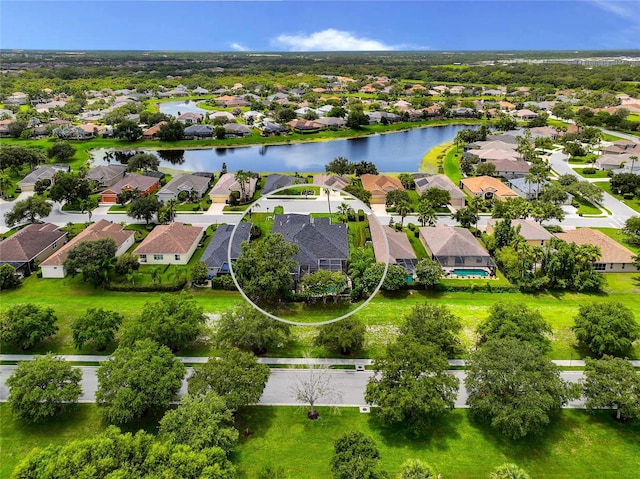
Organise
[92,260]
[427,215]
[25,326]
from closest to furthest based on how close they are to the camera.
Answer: [25,326], [92,260], [427,215]

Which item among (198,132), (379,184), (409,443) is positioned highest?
(198,132)

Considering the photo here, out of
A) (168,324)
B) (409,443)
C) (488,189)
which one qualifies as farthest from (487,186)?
(168,324)

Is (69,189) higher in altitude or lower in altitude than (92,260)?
higher

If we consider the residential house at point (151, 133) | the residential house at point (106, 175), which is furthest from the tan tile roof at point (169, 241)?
the residential house at point (151, 133)

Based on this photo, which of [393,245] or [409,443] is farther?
[393,245]

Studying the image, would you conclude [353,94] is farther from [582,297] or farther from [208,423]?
[208,423]

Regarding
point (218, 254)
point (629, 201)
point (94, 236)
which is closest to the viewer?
point (218, 254)

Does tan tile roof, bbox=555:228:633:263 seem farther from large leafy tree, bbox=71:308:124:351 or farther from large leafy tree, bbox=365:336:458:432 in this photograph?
large leafy tree, bbox=71:308:124:351

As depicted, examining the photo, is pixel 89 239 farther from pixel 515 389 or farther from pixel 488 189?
pixel 488 189

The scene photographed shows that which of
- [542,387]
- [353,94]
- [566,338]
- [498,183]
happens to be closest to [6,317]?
[542,387]

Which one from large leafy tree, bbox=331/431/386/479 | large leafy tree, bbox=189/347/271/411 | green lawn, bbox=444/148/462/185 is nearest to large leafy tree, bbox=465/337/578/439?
large leafy tree, bbox=331/431/386/479
